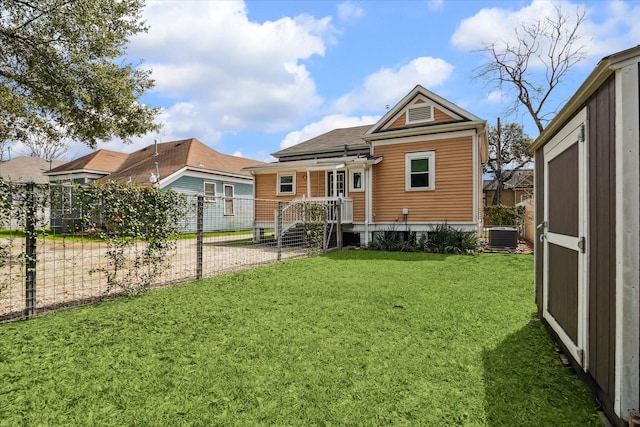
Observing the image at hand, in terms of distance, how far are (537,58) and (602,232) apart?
22.9 meters

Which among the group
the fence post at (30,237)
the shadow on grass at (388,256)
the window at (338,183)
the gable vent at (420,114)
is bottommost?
the shadow on grass at (388,256)

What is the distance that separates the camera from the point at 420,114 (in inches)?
493

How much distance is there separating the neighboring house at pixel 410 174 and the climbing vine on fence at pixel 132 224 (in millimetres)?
5306

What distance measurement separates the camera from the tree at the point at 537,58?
18.8 meters

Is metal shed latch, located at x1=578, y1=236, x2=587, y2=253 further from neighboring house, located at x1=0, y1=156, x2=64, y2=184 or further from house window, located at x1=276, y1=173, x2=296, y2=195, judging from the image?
neighboring house, located at x1=0, y1=156, x2=64, y2=184

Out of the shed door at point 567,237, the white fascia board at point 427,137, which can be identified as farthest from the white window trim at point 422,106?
the shed door at point 567,237

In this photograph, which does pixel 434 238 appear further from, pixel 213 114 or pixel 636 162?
pixel 213 114

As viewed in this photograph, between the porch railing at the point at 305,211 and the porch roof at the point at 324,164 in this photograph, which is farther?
the porch roof at the point at 324,164

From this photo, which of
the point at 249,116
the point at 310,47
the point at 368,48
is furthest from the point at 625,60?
the point at 249,116

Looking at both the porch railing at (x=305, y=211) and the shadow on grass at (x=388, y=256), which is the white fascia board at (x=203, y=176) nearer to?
the porch railing at (x=305, y=211)

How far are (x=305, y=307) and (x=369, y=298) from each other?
42.4 inches

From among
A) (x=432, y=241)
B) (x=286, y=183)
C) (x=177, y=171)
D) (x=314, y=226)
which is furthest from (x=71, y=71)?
(x=432, y=241)

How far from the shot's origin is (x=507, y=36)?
1956 centimetres

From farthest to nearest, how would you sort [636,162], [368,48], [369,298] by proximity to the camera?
[368,48]
[369,298]
[636,162]
